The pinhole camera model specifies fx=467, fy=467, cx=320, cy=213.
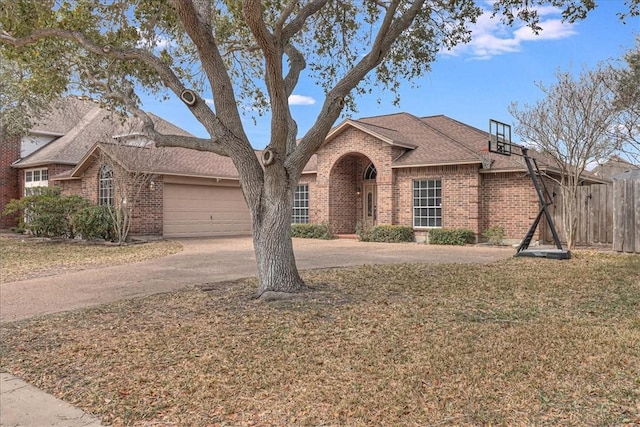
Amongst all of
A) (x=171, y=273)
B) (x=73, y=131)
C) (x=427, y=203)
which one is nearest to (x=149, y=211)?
(x=171, y=273)

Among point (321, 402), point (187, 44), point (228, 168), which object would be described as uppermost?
point (187, 44)

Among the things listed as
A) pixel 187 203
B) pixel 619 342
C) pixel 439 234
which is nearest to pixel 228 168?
pixel 187 203

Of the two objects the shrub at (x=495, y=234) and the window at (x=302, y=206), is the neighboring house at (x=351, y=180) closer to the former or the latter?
the window at (x=302, y=206)

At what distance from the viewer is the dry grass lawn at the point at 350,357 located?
335cm

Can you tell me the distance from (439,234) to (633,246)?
19.7 feet

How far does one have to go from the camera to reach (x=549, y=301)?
6.57 metres

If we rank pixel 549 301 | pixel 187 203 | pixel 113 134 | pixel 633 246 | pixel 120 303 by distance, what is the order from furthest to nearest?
pixel 187 203
pixel 113 134
pixel 633 246
pixel 120 303
pixel 549 301

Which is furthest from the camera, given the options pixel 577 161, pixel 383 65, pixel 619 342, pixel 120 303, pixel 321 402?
pixel 577 161

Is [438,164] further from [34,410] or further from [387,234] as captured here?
[34,410]

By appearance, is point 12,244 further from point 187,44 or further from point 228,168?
point 187,44

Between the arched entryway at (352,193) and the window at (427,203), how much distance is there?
2.73 meters

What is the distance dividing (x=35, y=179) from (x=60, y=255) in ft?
39.9

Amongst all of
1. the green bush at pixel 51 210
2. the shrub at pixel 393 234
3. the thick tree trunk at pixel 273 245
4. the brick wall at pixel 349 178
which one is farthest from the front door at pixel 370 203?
the thick tree trunk at pixel 273 245

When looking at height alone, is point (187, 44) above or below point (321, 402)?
above
